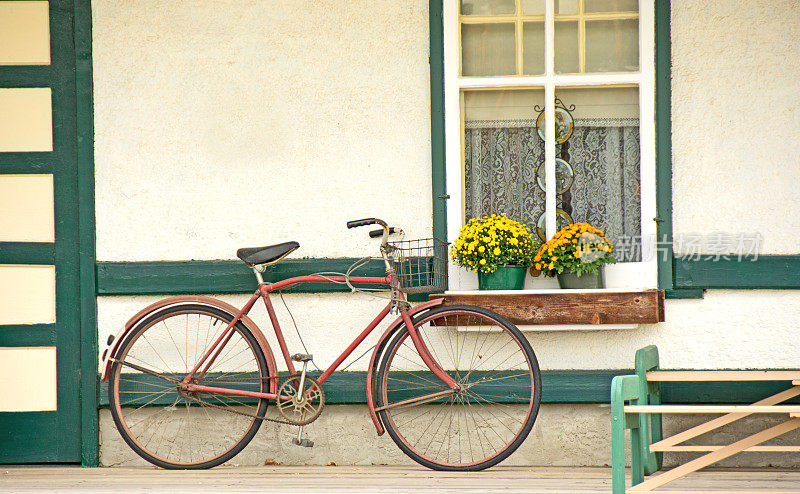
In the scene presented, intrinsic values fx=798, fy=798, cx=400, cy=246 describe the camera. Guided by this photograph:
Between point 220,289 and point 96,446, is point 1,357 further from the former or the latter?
point 220,289

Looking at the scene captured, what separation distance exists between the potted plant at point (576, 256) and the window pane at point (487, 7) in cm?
121

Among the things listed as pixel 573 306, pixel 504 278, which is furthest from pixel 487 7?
pixel 573 306

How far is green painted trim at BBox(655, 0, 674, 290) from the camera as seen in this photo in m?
4.11

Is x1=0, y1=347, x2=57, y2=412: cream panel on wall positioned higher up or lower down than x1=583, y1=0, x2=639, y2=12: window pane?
lower down

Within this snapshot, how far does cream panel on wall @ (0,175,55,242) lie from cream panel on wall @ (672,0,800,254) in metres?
3.32

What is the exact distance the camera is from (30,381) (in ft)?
14.0

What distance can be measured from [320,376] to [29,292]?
5.42 ft

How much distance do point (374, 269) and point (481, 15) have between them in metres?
1.47

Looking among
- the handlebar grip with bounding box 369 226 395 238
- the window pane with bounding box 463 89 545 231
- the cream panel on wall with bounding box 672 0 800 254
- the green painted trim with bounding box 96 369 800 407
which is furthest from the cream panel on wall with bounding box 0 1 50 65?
the cream panel on wall with bounding box 672 0 800 254

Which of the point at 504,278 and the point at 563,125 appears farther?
the point at 563,125

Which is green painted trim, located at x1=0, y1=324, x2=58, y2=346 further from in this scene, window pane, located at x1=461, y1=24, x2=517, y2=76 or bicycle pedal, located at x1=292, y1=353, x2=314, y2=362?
window pane, located at x1=461, y1=24, x2=517, y2=76

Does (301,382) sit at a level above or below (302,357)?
below

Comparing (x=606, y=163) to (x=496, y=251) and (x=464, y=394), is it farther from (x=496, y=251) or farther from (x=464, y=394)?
(x=464, y=394)

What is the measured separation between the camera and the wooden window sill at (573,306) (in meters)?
3.94
